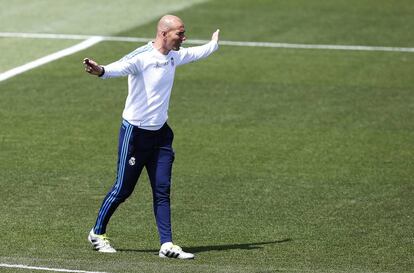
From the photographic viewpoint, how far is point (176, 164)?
58.2 ft

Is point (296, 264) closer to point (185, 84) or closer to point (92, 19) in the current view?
point (185, 84)

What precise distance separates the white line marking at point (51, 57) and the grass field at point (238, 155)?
0.95 feet

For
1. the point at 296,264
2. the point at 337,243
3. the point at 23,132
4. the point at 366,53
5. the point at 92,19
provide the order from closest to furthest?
1. the point at 296,264
2. the point at 337,243
3. the point at 23,132
4. the point at 366,53
5. the point at 92,19

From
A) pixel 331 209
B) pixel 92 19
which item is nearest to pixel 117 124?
pixel 331 209

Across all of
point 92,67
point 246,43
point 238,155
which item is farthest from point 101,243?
point 246,43

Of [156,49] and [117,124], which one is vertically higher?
[156,49]

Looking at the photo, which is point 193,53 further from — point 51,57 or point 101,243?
point 51,57

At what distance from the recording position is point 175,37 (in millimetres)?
12609

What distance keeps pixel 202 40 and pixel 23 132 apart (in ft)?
30.6

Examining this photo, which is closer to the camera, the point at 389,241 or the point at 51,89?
the point at 389,241

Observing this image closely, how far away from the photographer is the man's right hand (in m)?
12.0

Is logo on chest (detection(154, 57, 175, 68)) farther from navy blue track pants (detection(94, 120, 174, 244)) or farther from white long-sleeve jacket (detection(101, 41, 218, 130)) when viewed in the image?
navy blue track pants (detection(94, 120, 174, 244))

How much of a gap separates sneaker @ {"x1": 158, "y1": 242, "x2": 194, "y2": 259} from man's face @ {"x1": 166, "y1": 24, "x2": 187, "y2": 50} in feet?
7.07

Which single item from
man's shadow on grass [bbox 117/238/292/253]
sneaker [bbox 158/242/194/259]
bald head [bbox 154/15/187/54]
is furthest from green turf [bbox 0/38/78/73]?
sneaker [bbox 158/242/194/259]
